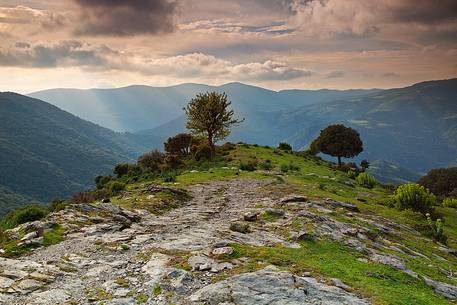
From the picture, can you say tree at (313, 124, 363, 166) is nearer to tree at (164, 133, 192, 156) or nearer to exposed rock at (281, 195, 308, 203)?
tree at (164, 133, 192, 156)

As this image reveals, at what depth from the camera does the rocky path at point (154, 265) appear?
37.7 feet

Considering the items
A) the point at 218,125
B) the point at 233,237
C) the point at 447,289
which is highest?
the point at 218,125

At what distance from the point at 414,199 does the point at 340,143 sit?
154ft

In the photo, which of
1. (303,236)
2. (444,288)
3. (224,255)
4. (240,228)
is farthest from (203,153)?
(444,288)

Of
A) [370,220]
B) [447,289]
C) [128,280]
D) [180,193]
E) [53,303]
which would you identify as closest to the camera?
[53,303]

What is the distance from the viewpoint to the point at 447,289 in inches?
610

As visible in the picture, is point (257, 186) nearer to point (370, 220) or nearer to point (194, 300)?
point (370, 220)

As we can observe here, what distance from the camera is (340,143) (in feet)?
261

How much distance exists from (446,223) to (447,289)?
21794 millimetres

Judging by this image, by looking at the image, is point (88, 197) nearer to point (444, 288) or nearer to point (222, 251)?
point (222, 251)

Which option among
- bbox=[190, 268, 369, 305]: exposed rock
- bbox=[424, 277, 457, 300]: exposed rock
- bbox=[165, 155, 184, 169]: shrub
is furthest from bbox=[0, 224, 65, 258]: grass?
bbox=[165, 155, 184, 169]: shrub

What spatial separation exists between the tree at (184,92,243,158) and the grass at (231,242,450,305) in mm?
39103

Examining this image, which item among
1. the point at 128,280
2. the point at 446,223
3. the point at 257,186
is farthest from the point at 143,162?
the point at 128,280

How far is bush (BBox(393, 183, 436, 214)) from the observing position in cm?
3341
